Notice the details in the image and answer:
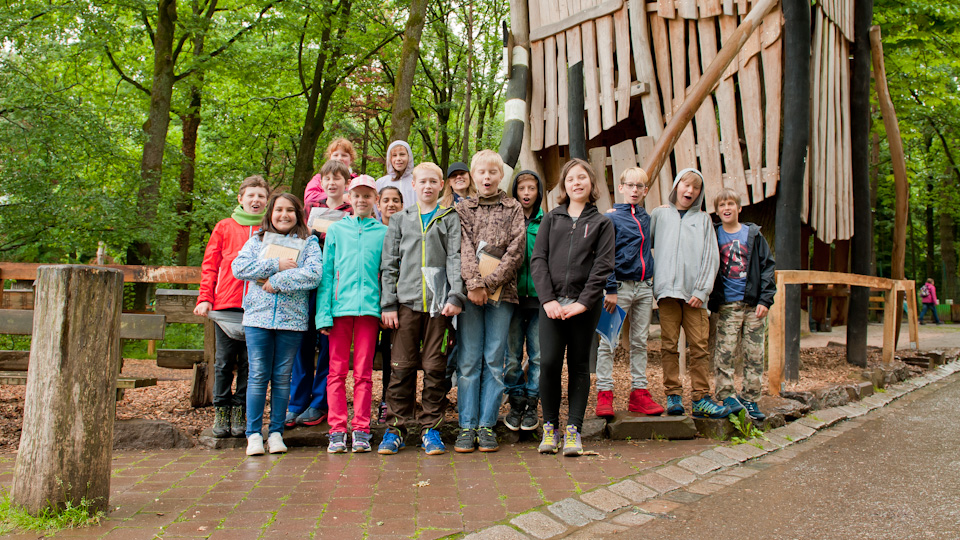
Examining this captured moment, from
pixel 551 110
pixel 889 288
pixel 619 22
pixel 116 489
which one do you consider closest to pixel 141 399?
pixel 116 489

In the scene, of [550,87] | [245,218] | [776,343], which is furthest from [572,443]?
[550,87]

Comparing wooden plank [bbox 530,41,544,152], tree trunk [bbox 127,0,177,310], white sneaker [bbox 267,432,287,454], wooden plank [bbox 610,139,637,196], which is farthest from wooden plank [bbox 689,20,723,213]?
tree trunk [bbox 127,0,177,310]

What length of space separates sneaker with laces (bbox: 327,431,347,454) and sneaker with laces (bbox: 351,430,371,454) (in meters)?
0.07

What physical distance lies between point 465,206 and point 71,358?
A: 2514mm

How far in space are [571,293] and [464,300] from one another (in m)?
0.72

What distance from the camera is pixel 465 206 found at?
4.50 meters

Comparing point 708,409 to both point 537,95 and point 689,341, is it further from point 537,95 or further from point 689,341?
point 537,95

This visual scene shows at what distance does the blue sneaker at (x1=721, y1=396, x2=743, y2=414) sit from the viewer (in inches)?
188

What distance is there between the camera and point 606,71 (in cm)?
760

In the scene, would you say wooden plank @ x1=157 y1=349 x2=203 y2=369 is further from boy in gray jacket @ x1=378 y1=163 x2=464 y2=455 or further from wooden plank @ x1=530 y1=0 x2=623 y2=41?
wooden plank @ x1=530 y1=0 x2=623 y2=41

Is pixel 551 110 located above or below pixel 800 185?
above

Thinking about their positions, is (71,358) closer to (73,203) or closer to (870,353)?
(73,203)

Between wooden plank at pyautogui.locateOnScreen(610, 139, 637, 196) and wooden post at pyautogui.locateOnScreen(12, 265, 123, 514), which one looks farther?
wooden plank at pyautogui.locateOnScreen(610, 139, 637, 196)

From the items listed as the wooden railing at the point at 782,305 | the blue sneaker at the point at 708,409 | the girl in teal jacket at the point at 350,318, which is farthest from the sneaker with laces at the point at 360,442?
the wooden railing at the point at 782,305
